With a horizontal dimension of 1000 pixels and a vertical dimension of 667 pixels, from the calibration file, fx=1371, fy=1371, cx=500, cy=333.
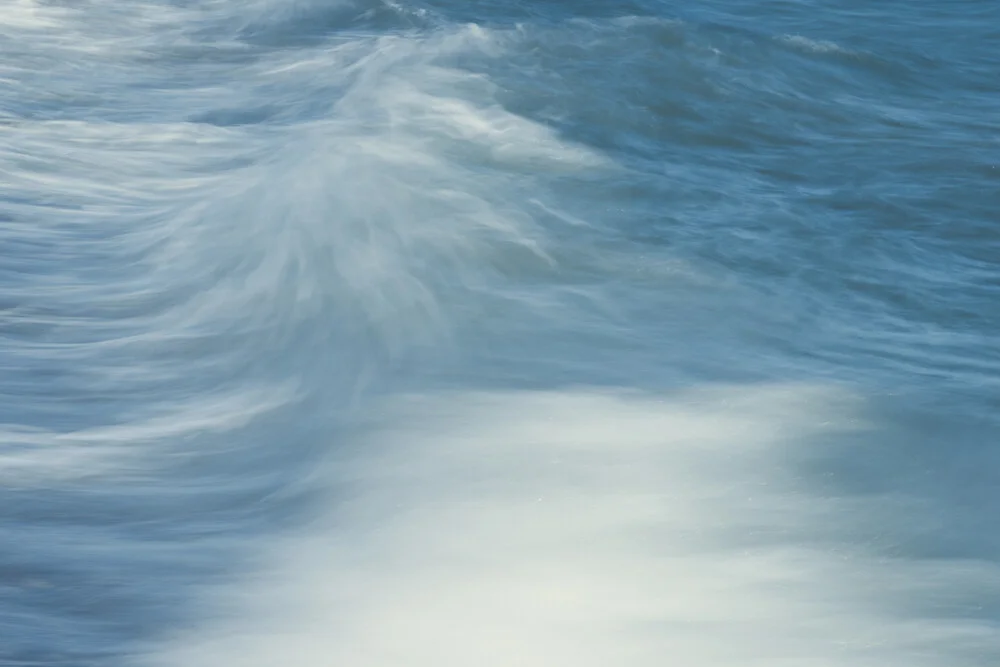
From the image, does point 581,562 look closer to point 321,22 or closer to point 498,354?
point 498,354

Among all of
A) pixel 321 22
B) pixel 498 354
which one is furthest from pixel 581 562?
pixel 321 22

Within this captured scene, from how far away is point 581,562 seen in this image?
3350 mm

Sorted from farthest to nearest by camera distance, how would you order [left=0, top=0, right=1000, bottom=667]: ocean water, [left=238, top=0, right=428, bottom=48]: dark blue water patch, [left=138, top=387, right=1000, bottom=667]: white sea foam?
1. [left=238, top=0, right=428, bottom=48]: dark blue water patch
2. [left=0, top=0, right=1000, bottom=667]: ocean water
3. [left=138, top=387, right=1000, bottom=667]: white sea foam

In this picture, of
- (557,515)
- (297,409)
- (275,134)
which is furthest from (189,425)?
(275,134)

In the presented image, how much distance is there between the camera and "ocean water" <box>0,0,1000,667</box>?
314cm

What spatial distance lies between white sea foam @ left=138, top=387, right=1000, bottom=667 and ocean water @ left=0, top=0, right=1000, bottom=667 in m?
0.01

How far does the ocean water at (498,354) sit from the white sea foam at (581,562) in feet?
0.04

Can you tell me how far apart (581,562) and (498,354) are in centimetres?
140

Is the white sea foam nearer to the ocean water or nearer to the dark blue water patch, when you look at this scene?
the ocean water

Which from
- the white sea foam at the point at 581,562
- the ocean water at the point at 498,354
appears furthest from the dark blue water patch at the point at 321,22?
the white sea foam at the point at 581,562

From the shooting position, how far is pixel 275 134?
22.9ft

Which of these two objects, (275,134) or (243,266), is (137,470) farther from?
(275,134)

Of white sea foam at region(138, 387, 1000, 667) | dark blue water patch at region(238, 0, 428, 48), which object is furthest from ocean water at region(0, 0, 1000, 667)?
dark blue water patch at region(238, 0, 428, 48)

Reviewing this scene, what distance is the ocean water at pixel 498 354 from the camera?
3.14 metres
